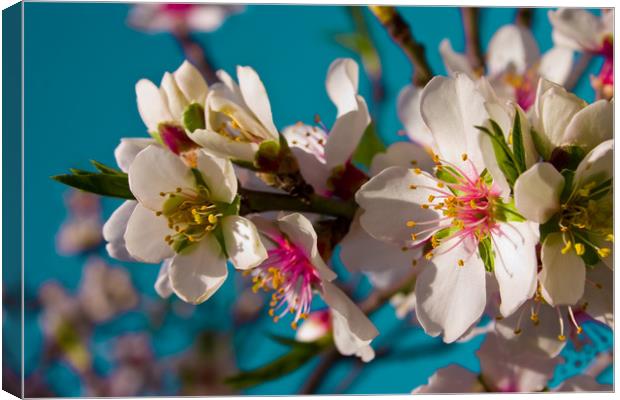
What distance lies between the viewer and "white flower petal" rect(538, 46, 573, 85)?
1.20 meters

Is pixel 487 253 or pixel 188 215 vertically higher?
pixel 188 215

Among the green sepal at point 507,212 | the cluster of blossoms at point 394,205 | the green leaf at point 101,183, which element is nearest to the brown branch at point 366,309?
the cluster of blossoms at point 394,205

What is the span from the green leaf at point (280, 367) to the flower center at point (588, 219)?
0.48 metres

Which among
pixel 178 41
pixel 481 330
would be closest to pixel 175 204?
pixel 481 330

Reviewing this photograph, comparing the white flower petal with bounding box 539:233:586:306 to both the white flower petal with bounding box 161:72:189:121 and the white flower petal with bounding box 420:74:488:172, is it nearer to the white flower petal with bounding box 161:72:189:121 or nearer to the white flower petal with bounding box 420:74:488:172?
the white flower petal with bounding box 420:74:488:172

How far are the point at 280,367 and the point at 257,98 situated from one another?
17.6 inches

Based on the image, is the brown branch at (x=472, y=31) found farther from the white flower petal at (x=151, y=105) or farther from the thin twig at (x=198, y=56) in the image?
the white flower petal at (x=151, y=105)

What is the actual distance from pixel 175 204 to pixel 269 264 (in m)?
0.14

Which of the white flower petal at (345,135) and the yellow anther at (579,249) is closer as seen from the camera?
the yellow anther at (579,249)

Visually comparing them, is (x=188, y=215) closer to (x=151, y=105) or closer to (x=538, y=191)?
(x=151, y=105)

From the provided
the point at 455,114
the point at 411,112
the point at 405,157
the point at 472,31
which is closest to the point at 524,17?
the point at 472,31

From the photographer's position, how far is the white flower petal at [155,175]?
0.77 metres

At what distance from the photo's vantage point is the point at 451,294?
0.80 m

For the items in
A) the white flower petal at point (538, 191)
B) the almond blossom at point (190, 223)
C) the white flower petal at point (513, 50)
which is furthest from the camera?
the white flower petal at point (513, 50)
